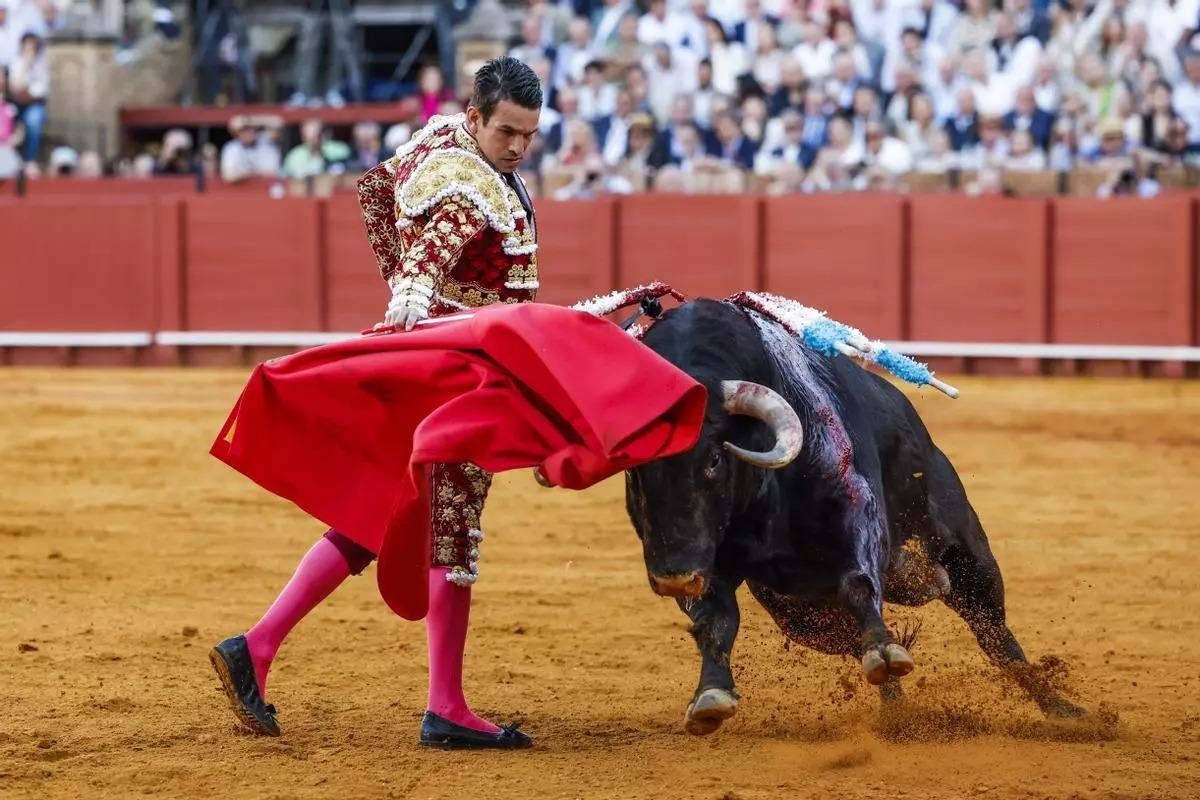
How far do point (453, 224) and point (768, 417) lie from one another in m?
0.66

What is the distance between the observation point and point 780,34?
40.1 feet

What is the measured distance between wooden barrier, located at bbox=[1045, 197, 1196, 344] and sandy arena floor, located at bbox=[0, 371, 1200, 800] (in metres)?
3.54

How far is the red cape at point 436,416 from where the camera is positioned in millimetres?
3111

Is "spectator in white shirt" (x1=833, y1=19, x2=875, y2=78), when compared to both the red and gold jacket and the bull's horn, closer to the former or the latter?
the red and gold jacket

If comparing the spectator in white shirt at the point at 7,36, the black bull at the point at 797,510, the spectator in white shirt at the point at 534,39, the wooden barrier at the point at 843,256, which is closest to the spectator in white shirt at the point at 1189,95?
the wooden barrier at the point at 843,256

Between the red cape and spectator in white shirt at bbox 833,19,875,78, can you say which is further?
spectator in white shirt at bbox 833,19,875,78

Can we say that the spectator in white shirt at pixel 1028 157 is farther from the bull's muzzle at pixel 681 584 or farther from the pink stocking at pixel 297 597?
the bull's muzzle at pixel 681 584

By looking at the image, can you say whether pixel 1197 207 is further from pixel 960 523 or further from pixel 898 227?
pixel 960 523

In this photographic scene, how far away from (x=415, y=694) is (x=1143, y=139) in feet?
26.5

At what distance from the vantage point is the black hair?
131 inches

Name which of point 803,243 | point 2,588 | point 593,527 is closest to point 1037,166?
point 803,243

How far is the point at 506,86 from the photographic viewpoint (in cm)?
332

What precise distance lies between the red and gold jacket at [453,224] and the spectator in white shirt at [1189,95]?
807cm

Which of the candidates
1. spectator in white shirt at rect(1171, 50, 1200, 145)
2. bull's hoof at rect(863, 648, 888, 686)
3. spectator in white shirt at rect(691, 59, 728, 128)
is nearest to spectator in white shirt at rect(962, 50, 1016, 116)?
spectator in white shirt at rect(1171, 50, 1200, 145)
